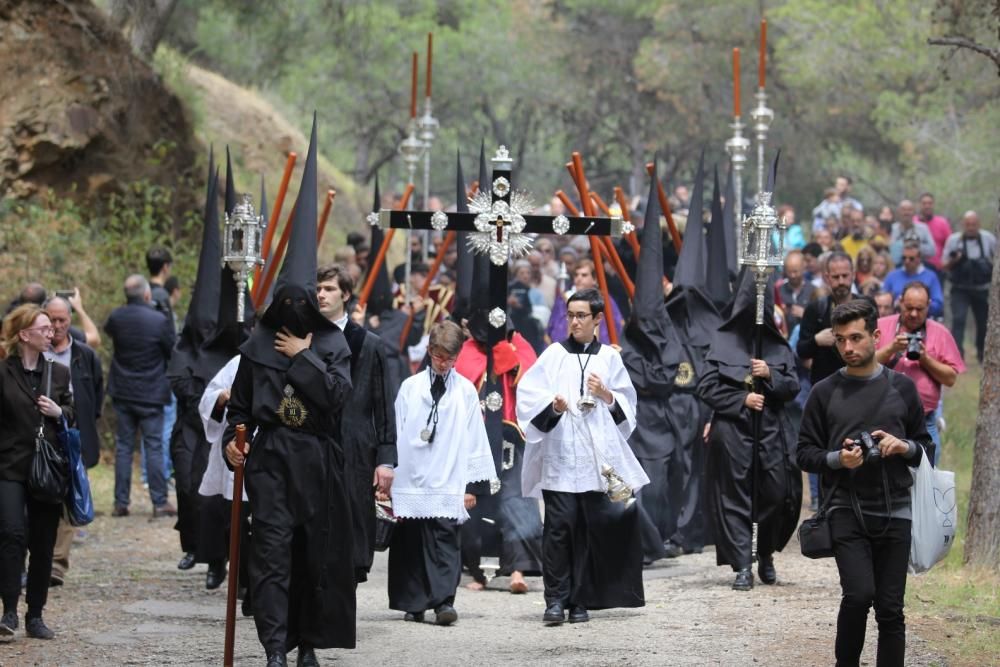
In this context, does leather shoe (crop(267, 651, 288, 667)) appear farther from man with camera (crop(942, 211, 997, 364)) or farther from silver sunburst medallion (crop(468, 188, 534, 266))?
man with camera (crop(942, 211, 997, 364))

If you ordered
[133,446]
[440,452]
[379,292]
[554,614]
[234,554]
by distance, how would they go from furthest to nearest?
[379,292]
[133,446]
[440,452]
[554,614]
[234,554]

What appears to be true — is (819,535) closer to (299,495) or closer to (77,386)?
(299,495)

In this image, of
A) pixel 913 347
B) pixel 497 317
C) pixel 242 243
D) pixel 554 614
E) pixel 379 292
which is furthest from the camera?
pixel 379 292

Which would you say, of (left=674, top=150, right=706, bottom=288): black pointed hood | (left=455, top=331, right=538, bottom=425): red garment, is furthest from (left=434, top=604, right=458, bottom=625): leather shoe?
(left=674, top=150, right=706, bottom=288): black pointed hood

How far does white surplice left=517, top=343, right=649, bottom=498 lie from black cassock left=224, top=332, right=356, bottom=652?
2002 mm

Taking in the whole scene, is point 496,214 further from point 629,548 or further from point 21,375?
point 21,375

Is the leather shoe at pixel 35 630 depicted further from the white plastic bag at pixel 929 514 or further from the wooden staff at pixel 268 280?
the white plastic bag at pixel 929 514

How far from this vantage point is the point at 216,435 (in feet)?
38.2

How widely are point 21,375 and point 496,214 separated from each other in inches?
145

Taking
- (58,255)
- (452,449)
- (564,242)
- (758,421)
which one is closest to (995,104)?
(564,242)

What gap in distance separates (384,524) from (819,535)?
4.02 metres

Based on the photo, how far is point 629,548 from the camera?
11508 millimetres

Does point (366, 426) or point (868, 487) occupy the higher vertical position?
point (366, 426)

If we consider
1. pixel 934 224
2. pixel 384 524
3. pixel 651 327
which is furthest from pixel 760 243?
pixel 934 224
